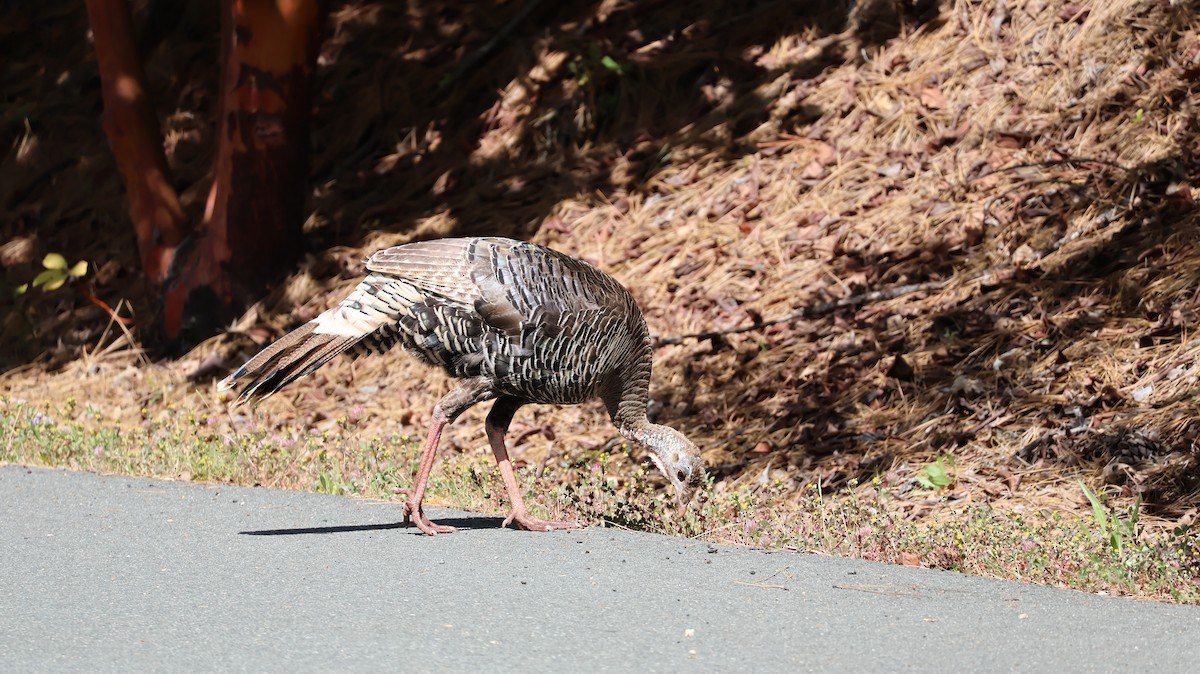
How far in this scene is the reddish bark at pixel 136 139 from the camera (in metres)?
11.0

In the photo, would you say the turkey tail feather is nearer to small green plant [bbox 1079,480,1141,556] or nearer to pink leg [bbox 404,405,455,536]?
pink leg [bbox 404,405,455,536]

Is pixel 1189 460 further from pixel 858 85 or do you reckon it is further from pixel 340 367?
pixel 340 367

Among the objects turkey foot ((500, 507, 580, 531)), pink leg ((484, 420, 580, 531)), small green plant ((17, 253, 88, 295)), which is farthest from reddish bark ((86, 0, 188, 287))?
turkey foot ((500, 507, 580, 531))

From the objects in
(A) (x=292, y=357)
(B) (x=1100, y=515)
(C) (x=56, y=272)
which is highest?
(A) (x=292, y=357)

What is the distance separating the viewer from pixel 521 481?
712 centimetres

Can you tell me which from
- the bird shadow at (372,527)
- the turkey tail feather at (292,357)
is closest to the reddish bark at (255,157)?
the turkey tail feather at (292,357)

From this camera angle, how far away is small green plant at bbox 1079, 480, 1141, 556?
5461 millimetres

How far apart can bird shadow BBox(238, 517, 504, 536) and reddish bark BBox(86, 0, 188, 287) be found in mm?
5609

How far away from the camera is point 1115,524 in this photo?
559 centimetres

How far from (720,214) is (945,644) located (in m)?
5.87

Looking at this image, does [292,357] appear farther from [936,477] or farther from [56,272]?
[56,272]

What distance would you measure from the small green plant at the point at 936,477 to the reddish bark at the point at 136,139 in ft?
22.4

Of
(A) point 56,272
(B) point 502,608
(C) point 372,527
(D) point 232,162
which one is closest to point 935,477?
(C) point 372,527

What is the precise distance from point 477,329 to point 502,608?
5.68ft
